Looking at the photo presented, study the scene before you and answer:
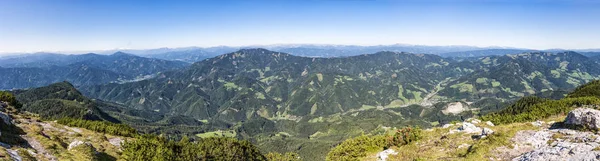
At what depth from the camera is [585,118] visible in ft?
197

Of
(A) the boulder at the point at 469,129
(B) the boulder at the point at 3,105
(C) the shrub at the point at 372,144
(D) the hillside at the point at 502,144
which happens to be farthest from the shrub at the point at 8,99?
(A) the boulder at the point at 469,129

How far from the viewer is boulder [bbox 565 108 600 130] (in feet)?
191

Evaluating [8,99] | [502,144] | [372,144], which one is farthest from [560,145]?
[8,99]

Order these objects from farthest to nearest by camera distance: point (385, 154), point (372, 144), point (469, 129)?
point (372, 144) → point (469, 129) → point (385, 154)

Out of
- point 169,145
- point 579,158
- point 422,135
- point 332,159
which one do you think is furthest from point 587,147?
point 169,145

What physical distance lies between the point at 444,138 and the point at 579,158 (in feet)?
110

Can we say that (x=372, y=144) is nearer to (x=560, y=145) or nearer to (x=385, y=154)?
(x=385, y=154)

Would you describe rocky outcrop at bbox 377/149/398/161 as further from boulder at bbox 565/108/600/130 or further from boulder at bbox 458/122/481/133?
boulder at bbox 565/108/600/130

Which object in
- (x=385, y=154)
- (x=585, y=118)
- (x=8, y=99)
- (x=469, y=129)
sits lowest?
(x=385, y=154)

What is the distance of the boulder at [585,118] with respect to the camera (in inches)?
2292

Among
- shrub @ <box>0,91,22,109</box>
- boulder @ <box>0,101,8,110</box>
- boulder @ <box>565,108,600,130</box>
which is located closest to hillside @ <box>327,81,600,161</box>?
boulder @ <box>565,108,600,130</box>

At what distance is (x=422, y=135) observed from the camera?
3246 inches

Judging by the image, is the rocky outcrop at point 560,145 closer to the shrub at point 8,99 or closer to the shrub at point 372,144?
the shrub at point 372,144

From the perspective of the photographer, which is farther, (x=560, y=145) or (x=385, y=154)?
(x=385, y=154)
